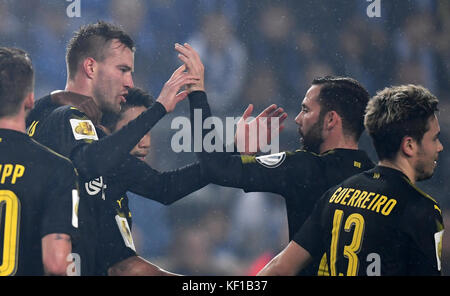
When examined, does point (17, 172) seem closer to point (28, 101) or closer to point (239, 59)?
point (28, 101)

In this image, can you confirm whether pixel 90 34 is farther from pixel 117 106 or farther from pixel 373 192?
pixel 373 192

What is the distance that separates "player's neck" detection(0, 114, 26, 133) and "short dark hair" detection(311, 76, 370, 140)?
72.9 inches

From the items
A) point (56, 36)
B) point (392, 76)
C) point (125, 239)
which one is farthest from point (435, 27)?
point (125, 239)

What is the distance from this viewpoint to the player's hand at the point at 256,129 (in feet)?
13.0

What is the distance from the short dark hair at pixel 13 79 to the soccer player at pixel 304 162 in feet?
3.00

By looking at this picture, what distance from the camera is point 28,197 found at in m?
3.05

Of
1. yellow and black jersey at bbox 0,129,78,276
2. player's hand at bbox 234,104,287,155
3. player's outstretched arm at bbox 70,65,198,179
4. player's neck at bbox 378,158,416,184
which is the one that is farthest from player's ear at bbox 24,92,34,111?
player's neck at bbox 378,158,416,184

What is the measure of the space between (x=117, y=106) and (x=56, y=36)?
3.59m

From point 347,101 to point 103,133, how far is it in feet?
5.37

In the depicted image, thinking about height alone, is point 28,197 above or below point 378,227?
above

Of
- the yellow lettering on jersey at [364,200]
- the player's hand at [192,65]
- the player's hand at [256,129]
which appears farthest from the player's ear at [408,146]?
the player's hand at [192,65]

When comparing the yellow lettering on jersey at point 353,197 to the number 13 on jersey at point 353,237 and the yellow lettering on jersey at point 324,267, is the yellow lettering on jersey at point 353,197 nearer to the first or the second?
the number 13 on jersey at point 353,237

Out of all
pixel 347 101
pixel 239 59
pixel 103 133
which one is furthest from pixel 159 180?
pixel 239 59

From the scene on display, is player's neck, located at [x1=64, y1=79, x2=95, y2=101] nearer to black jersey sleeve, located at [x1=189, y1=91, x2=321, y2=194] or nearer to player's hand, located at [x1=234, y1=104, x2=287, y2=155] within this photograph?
black jersey sleeve, located at [x1=189, y1=91, x2=321, y2=194]
